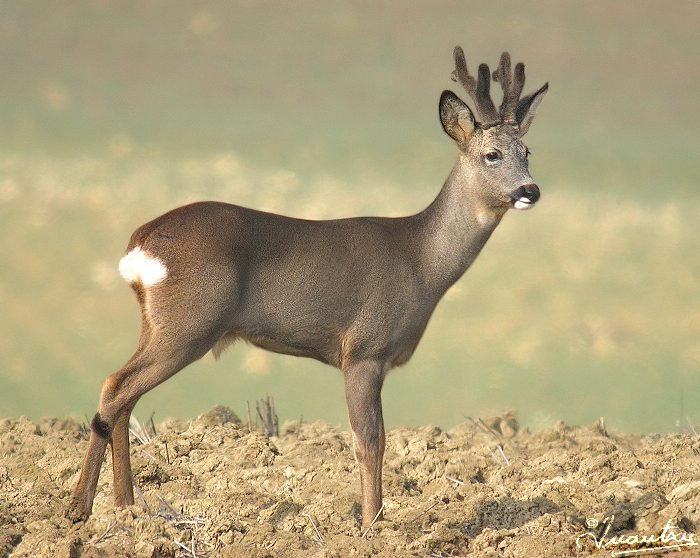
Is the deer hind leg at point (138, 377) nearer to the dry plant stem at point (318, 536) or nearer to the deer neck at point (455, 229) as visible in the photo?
the dry plant stem at point (318, 536)

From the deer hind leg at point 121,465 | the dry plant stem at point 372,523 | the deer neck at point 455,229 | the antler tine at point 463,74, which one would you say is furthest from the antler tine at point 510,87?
the deer hind leg at point 121,465

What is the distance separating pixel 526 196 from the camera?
10.1m

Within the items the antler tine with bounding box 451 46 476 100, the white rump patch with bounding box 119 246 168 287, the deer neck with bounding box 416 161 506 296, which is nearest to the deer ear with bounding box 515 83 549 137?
the antler tine with bounding box 451 46 476 100

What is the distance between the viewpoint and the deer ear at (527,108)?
10703 mm

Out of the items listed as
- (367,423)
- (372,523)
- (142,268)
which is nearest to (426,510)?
(372,523)

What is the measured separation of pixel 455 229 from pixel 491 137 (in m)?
0.83

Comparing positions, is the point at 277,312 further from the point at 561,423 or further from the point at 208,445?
the point at 561,423

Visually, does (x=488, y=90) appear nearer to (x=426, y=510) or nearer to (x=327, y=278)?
(x=327, y=278)

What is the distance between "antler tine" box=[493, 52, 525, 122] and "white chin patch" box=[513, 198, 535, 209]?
822mm

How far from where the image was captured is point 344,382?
9.95 meters

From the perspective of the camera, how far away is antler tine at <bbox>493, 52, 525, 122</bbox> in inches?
416

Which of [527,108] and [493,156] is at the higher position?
[527,108]

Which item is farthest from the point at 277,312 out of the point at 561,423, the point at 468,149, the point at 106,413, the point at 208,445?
the point at 561,423

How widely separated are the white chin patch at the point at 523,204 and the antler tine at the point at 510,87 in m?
0.82
